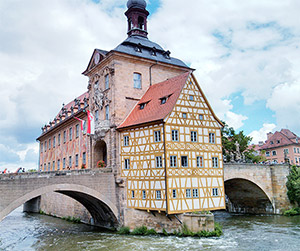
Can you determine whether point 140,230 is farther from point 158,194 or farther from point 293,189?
point 293,189

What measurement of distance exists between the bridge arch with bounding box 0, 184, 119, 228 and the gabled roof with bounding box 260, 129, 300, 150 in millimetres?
40142

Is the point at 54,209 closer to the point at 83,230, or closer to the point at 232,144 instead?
the point at 83,230

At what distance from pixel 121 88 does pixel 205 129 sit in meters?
7.11

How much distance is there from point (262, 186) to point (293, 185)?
283cm

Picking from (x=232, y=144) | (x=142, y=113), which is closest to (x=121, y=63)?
(x=142, y=113)

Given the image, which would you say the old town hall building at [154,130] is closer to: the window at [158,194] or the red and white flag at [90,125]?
the window at [158,194]

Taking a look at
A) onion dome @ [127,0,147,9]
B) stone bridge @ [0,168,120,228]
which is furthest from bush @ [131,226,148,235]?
onion dome @ [127,0,147,9]

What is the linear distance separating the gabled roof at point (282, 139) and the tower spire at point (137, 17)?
3603 centimetres

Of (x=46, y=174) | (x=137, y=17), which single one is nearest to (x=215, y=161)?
(x=46, y=174)

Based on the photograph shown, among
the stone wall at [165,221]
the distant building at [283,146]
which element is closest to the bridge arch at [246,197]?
the stone wall at [165,221]

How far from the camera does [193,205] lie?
70.2ft

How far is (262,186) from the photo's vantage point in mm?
31422

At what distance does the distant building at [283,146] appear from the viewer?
182 feet

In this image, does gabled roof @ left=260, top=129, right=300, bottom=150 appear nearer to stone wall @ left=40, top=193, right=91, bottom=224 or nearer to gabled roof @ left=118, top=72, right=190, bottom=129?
gabled roof @ left=118, top=72, right=190, bottom=129
